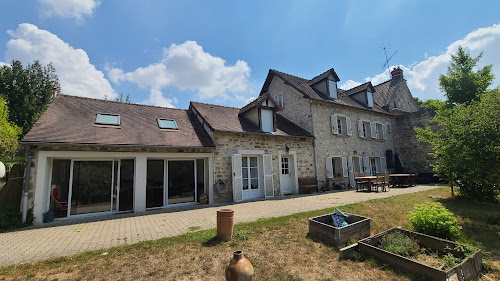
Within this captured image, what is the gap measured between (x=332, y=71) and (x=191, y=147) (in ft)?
36.3

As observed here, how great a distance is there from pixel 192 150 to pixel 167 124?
199 cm

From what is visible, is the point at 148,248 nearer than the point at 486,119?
Yes

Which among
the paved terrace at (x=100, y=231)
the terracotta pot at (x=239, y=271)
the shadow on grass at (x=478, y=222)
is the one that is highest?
the terracotta pot at (x=239, y=271)

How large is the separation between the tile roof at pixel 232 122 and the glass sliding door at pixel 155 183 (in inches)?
105

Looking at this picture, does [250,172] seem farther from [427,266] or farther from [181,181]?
[427,266]

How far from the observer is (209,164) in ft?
30.2

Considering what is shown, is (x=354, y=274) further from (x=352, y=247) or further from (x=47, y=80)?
(x=47, y=80)

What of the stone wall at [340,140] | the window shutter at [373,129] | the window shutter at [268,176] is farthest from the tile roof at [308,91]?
the window shutter at [268,176]

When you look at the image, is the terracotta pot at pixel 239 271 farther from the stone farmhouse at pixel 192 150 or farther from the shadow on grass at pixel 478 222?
the stone farmhouse at pixel 192 150

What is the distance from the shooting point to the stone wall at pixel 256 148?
946cm

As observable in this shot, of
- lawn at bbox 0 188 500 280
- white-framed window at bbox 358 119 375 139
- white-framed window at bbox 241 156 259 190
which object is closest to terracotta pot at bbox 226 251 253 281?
lawn at bbox 0 188 500 280

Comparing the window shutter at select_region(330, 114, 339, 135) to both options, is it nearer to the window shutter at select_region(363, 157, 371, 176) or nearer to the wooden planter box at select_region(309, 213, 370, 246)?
the window shutter at select_region(363, 157, 371, 176)

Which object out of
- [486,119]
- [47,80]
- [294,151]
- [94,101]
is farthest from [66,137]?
[47,80]

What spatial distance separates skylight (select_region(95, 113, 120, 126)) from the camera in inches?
333
